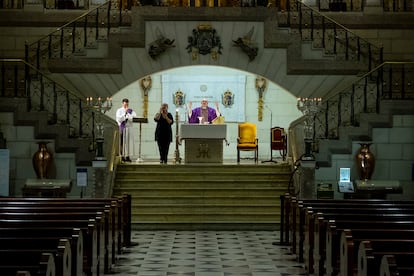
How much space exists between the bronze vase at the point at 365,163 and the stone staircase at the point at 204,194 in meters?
1.41

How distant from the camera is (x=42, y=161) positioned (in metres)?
16.5

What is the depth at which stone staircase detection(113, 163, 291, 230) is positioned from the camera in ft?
50.5

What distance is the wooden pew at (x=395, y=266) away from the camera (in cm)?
557

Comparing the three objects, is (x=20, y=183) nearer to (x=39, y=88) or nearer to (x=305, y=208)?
(x=39, y=88)

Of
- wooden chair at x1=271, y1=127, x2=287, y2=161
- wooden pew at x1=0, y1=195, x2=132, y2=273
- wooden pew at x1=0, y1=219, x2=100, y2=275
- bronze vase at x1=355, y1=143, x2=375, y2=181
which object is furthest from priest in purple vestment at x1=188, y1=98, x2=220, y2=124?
wooden pew at x1=0, y1=219, x2=100, y2=275

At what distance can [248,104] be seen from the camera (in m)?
24.2

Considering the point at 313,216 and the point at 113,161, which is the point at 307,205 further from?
the point at 113,161

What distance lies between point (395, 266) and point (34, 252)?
2492 millimetres

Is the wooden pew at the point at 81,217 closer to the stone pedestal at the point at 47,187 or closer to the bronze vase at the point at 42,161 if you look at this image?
the stone pedestal at the point at 47,187

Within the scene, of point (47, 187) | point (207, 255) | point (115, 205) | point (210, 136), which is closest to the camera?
point (115, 205)

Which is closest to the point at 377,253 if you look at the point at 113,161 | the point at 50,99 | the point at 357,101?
the point at 113,161

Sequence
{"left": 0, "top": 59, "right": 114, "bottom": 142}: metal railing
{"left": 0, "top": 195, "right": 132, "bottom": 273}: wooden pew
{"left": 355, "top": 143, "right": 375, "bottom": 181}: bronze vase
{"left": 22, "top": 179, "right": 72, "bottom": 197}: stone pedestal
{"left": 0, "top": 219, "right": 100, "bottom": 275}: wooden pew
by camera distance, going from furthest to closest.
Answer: {"left": 0, "top": 59, "right": 114, "bottom": 142}: metal railing → {"left": 355, "top": 143, "right": 375, "bottom": 181}: bronze vase → {"left": 22, "top": 179, "right": 72, "bottom": 197}: stone pedestal → {"left": 0, "top": 195, "right": 132, "bottom": 273}: wooden pew → {"left": 0, "top": 219, "right": 100, "bottom": 275}: wooden pew

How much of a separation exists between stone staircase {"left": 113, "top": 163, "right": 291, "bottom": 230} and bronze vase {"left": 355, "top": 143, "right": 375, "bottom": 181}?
141 centimetres

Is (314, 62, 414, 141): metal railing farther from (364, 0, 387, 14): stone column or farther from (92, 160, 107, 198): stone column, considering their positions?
(92, 160, 107, 198): stone column
